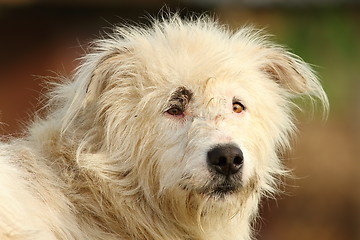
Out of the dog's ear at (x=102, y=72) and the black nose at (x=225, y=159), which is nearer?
the black nose at (x=225, y=159)

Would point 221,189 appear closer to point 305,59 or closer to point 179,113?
point 179,113

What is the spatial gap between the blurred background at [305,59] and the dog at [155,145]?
597cm

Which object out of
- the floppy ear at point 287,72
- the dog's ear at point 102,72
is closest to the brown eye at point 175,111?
the dog's ear at point 102,72

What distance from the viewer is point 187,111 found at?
16.6ft

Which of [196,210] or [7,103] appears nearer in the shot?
[196,210]

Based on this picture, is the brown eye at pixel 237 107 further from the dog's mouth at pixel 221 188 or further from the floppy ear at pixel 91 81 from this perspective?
the floppy ear at pixel 91 81

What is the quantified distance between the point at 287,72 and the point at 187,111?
2.88 ft

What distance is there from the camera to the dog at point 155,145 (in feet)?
15.8

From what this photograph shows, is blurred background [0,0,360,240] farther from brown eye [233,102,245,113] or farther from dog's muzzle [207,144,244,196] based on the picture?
dog's muzzle [207,144,244,196]

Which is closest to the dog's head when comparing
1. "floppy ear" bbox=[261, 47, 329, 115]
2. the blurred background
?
"floppy ear" bbox=[261, 47, 329, 115]

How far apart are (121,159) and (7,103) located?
20.4ft

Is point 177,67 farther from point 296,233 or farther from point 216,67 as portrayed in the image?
point 296,233

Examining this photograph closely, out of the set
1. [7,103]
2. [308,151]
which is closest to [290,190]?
[308,151]

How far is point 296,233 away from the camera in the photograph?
1223 centimetres
